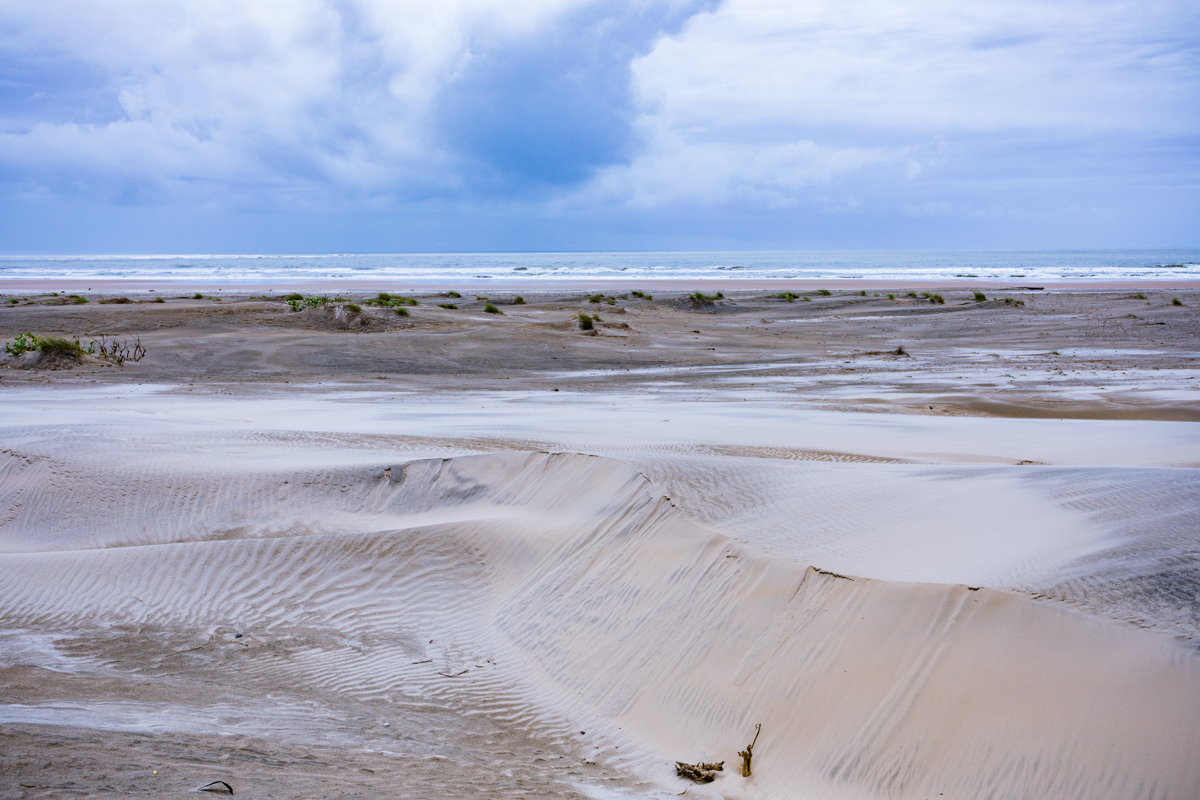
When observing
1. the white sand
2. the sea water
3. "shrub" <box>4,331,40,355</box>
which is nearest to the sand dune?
the white sand

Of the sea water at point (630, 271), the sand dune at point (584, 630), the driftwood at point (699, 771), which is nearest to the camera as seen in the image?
the sand dune at point (584, 630)

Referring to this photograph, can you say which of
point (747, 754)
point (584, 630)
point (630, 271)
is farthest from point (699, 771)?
point (630, 271)

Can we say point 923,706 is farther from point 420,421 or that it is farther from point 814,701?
point 420,421

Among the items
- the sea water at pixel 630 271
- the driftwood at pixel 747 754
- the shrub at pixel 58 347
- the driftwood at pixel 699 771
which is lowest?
the driftwood at pixel 699 771

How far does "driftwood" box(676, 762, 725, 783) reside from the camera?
3490 mm

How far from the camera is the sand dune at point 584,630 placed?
3.28m

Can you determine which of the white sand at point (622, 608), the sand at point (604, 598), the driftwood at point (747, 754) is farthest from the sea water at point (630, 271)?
the driftwood at point (747, 754)

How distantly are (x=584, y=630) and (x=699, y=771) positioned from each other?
1.49 meters

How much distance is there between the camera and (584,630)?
16.1 feet

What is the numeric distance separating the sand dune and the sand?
0.7 inches

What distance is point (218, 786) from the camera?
9.45 feet

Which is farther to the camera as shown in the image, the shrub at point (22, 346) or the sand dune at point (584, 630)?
the shrub at point (22, 346)

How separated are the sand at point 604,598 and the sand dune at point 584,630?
0.06 feet

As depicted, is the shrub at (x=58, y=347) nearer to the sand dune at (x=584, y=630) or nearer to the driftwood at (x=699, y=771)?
the sand dune at (x=584, y=630)
